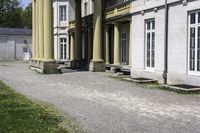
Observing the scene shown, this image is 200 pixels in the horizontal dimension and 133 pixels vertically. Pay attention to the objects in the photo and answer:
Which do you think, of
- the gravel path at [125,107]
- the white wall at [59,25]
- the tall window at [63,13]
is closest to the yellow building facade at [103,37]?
the gravel path at [125,107]

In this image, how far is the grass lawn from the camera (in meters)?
8.14

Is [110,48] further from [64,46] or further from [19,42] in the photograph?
[19,42]

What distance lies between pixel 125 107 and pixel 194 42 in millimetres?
6515

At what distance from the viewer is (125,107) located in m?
11.8

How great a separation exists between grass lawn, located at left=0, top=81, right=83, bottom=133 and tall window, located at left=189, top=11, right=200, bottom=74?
7.54 m

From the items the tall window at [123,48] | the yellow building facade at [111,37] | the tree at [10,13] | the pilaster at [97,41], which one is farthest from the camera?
the tree at [10,13]

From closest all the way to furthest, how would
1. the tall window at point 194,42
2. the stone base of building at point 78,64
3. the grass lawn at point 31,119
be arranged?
1. the grass lawn at point 31,119
2. the tall window at point 194,42
3. the stone base of building at point 78,64

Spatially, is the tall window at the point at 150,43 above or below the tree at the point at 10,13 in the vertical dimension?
below

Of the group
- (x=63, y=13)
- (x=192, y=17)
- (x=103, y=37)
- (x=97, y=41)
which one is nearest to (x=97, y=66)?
(x=97, y=41)

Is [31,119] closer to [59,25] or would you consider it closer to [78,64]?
[78,64]

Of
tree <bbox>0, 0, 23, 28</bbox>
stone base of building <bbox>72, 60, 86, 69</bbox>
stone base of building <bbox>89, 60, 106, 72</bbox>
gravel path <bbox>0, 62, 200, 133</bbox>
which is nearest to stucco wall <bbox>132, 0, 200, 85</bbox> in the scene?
gravel path <bbox>0, 62, 200, 133</bbox>

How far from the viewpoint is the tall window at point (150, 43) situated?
69.4 feet

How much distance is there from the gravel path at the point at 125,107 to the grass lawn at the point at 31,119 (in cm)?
45

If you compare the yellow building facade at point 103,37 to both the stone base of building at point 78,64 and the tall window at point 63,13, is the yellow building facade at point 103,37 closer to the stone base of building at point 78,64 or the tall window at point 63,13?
the stone base of building at point 78,64
